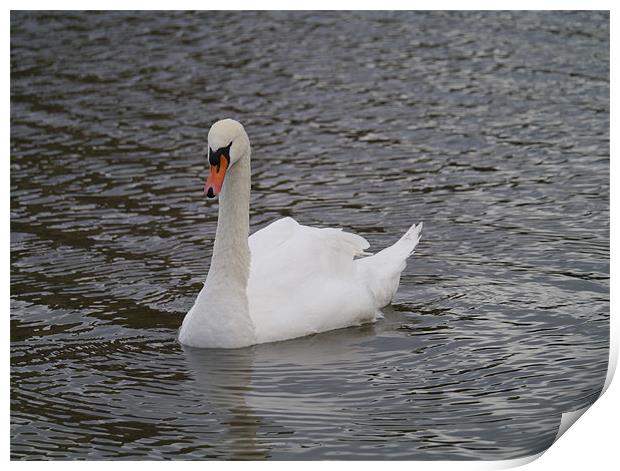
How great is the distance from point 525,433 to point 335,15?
548 inches

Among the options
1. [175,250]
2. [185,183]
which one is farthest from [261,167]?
[175,250]

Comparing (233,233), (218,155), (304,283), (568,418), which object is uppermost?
(218,155)

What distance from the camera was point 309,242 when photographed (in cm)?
1080

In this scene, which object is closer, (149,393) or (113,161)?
(149,393)

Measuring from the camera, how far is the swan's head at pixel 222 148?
9.61m

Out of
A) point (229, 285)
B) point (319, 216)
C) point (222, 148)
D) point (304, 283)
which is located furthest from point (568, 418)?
point (319, 216)

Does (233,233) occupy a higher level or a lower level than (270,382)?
higher

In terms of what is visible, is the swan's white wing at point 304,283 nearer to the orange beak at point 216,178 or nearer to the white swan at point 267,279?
the white swan at point 267,279

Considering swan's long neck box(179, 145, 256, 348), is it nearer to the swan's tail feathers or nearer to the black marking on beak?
the black marking on beak

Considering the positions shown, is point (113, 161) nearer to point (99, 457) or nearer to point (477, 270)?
point (477, 270)

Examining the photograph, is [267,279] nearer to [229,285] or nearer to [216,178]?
[229,285]

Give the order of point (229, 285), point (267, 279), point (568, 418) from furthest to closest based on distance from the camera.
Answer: point (267, 279) → point (229, 285) → point (568, 418)

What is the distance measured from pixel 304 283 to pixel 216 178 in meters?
1.41

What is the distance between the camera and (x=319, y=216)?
1328 cm
